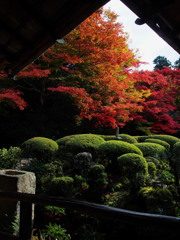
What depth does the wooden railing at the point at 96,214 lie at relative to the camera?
4.06 feet

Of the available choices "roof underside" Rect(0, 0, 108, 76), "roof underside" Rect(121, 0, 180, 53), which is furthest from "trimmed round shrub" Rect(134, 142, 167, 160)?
"roof underside" Rect(121, 0, 180, 53)

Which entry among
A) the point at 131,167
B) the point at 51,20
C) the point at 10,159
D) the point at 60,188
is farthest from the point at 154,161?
the point at 51,20

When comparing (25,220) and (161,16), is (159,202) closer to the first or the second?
(25,220)

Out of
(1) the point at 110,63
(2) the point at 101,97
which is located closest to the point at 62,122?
(2) the point at 101,97

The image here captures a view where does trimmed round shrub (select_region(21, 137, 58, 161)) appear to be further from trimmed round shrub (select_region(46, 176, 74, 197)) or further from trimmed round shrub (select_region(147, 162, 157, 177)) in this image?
trimmed round shrub (select_region(147, 162, 157, 177))

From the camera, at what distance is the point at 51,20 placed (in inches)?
87.6

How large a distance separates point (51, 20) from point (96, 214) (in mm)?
1979

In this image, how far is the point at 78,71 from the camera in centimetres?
970

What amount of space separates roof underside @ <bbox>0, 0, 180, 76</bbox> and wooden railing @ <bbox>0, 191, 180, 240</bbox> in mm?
1583

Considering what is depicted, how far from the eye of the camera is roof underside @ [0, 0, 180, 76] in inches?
69.7

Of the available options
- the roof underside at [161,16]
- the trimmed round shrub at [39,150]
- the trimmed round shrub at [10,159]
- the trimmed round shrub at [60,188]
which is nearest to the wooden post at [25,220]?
the roof underside at [161,16]

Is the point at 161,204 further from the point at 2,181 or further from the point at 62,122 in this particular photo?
the point at 62,122

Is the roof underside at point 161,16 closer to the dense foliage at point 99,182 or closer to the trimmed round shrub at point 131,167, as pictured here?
the dense foliage at point 99,182

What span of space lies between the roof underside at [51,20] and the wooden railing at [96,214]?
1.58m
